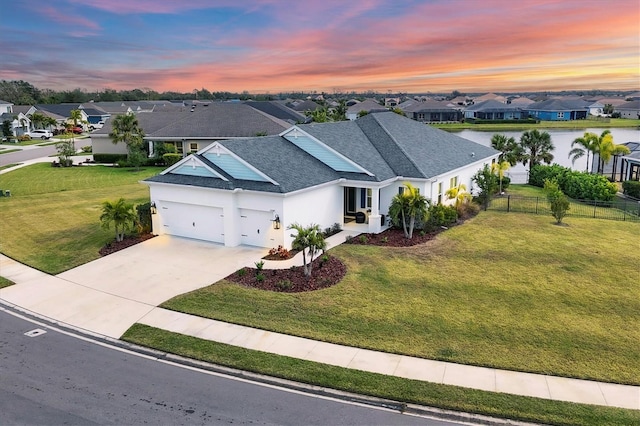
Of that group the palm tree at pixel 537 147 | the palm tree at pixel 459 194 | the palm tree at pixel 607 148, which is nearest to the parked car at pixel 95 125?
the palm tree at pixel 537 147

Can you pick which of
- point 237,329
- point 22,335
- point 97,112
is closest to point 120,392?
point 237,329

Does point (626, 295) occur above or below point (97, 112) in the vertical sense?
below

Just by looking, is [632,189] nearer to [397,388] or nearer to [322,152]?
[322,152]

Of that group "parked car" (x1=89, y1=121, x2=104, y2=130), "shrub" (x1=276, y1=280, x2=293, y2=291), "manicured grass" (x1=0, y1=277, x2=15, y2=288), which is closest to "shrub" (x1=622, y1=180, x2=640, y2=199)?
"shrub" (x1=276, y1=280, x2=293, y2=291)

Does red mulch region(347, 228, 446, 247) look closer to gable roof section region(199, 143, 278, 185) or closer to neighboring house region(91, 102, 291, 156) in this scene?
gable roof section region(199, 143, 278, 185)

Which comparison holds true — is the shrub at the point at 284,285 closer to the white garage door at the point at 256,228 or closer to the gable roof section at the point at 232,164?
the white garage door at the point at 256,228

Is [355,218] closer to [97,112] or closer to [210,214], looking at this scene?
[210,214]
